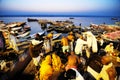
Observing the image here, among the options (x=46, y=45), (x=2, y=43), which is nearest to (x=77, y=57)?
(x=46, y=45)

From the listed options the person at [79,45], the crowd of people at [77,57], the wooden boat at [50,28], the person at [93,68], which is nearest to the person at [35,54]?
the crowd of people at [77,57]

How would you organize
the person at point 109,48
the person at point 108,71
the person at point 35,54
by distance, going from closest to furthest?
the person at point 108,71
the person at point 35,54
the person at point 109,48

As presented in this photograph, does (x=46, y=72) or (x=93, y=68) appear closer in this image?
(x=46, y=72)

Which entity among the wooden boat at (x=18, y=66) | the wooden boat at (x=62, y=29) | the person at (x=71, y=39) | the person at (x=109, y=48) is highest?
the wooden boat at (x=62, y=29)

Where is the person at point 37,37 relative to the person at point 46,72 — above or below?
above

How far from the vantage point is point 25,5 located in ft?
10.2

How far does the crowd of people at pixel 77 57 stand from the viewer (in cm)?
261

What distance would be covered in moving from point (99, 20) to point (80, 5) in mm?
356

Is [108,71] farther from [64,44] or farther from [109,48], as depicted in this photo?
[64,44]

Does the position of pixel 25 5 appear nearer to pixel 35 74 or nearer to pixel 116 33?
pixel 35 74

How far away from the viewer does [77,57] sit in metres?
2.90

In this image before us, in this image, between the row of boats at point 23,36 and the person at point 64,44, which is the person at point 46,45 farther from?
the person at point 64,44

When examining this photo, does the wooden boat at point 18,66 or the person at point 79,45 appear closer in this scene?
the wooden boat at point 18,66

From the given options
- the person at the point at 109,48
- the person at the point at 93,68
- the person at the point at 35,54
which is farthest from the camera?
the person at the point at 109,48
